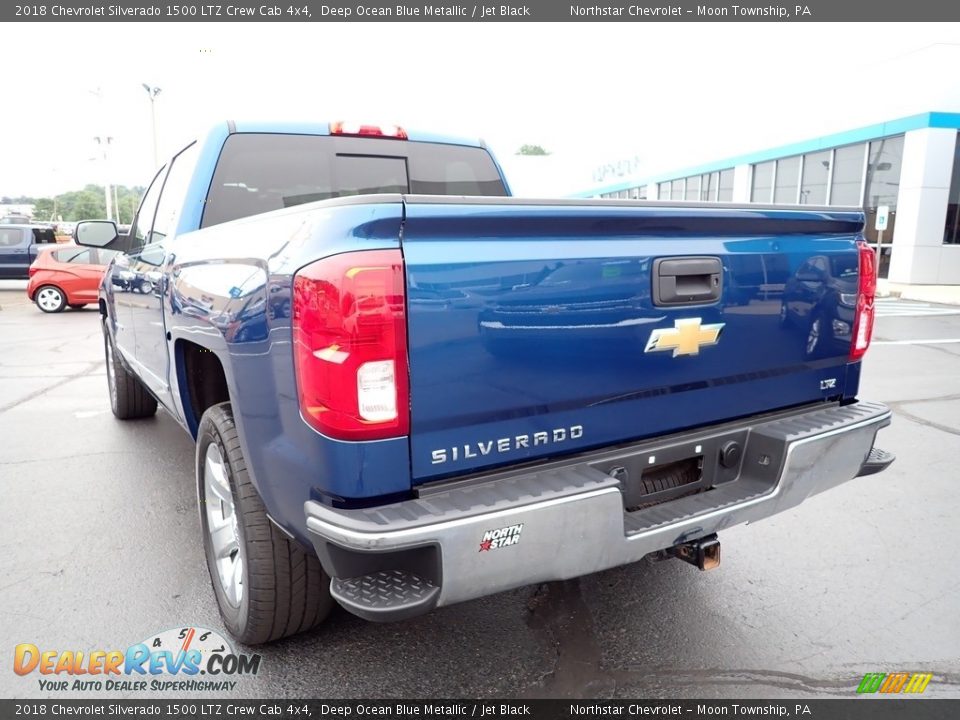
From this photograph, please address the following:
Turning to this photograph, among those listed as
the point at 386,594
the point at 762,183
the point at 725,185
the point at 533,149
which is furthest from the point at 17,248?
the point at 533,149

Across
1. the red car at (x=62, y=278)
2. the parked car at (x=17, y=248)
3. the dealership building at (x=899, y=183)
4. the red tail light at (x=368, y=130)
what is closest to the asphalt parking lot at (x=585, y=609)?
the red tail light at (x=368, y=130)

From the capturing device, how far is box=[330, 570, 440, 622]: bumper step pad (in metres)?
1.83

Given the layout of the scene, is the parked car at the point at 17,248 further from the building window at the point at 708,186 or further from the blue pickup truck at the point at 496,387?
the building window at the point at 708,186

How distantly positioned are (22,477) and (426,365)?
3952mm

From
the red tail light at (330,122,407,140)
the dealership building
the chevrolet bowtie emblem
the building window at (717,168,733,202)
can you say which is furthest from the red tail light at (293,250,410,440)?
the building window at (717,168,733,202)

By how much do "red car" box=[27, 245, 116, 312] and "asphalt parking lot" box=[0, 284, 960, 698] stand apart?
38.8 ft

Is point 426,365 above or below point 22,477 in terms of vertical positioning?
above

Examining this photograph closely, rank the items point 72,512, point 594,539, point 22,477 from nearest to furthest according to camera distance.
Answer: point 594,539 → point 72,512 → point 22,477

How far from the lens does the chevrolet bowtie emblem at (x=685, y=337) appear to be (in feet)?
7.44

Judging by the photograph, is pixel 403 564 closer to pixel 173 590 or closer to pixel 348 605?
pixel 348 605

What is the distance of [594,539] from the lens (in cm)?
203

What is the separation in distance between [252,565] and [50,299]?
15.3 metres

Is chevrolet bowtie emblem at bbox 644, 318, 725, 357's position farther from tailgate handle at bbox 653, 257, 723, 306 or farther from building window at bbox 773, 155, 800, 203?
building window at bbox 773, 155, 800, 203

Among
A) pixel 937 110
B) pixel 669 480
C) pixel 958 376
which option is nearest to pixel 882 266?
pixel 937 110
